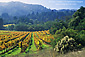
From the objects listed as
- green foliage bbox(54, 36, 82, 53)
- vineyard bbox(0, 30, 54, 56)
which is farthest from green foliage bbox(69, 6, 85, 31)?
green foliage bbox(54, 36, 82, 53)

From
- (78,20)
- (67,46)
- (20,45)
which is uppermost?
(78,20)

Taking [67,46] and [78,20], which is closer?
[67,46]

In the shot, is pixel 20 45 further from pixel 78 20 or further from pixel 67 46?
pixel 78 20

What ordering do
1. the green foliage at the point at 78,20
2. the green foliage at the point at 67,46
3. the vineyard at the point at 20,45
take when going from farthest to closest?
the green foliage at the point at 78,20, the vineyard at the point at 20,45, the green foliage at the point at 67,46

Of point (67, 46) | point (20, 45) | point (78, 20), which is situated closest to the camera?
point (67, 46)

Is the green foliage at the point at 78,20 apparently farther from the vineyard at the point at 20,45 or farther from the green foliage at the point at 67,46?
the green foliage at the point at 67,46

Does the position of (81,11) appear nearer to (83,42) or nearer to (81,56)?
(83,42)

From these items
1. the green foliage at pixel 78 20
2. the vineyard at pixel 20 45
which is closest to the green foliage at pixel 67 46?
the vineyard at pixel 20 45

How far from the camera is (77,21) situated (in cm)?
3903

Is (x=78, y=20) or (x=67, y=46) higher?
(x=78, y=20)

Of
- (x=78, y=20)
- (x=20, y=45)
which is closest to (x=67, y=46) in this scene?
(x=78, y=20)

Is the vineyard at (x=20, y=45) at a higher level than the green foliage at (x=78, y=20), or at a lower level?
lower

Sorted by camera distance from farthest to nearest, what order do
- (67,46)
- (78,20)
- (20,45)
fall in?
(20,45)
(78,20)
(67,46)

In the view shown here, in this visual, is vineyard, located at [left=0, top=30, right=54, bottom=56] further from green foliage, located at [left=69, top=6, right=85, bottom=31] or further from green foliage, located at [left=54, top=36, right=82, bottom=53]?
green foliage, located at [left=54, top=36, right=82, bottom=53]
